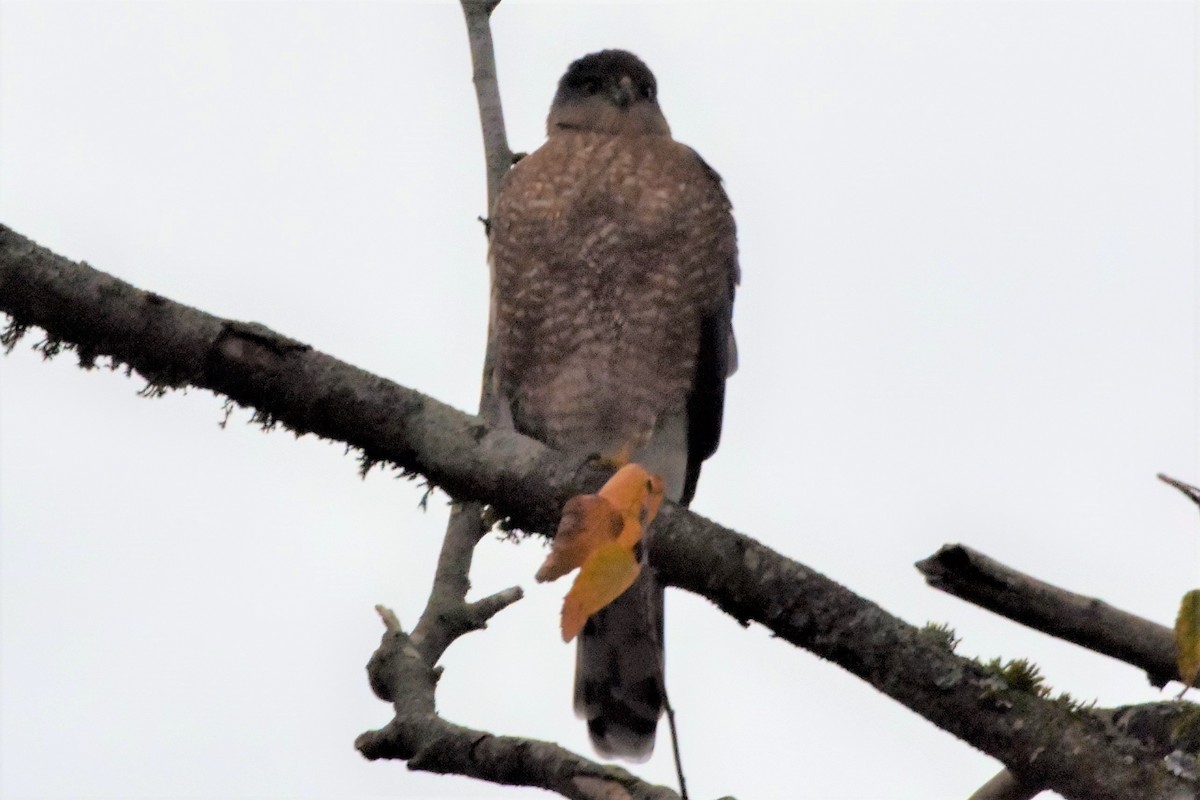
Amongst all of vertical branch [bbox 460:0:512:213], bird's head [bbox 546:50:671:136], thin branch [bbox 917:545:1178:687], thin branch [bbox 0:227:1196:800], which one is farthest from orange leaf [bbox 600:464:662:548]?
bird's head [bbox 546:50:671:136]

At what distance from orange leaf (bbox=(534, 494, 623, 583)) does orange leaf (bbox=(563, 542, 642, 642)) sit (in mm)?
87

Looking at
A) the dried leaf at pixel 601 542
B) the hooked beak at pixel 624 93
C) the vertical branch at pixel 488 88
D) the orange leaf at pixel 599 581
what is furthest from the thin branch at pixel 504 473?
the hooked beak at pixel 624 93

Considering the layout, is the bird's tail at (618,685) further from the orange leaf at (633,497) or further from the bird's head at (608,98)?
the orange leaf at (633,497)

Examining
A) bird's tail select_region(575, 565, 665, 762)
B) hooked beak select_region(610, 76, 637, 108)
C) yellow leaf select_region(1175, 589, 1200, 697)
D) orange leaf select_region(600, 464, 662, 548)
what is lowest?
yellow leaf select_region(1175, 589, 1200, 697)

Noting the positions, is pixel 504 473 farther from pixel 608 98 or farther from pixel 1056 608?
pixel 608 98

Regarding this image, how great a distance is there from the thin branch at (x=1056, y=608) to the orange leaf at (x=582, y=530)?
492 millimetres

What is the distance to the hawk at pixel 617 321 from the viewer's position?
16.3 feet

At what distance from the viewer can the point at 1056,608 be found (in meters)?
2.34

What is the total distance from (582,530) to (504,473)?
67cm

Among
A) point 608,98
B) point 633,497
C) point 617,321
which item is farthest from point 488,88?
point 633,497

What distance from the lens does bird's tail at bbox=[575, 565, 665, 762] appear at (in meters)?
5.36

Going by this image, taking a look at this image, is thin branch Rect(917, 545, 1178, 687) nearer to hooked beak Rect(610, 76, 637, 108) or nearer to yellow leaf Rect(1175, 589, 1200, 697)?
yellow leaf Rect(1175, 589, 1200, 697)

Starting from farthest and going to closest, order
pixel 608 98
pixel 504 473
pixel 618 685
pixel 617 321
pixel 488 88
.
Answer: pixel 608 98
pixel 618 685
pixel 617 321
pixel 488 88
pixel 504 473

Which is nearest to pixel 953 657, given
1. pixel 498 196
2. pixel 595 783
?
pixel 595 783
